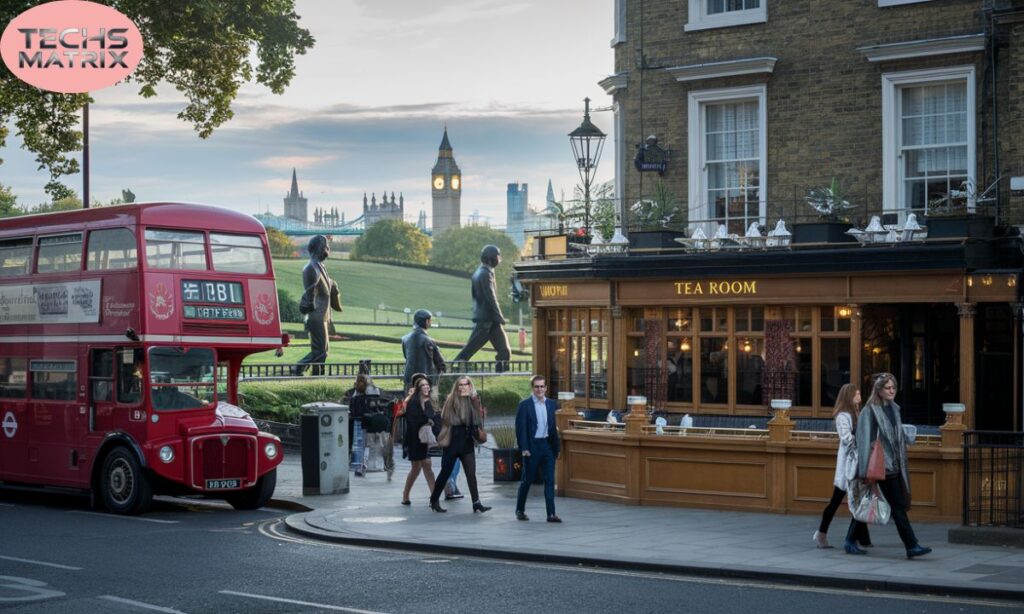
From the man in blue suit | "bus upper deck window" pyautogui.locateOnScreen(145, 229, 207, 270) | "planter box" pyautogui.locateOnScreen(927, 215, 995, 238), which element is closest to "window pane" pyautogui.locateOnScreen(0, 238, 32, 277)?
"bus upper deck window" pyautogui.locateOnScreen(145, 229, 207, 270)

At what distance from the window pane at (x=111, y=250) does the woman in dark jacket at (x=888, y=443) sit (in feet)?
34.1

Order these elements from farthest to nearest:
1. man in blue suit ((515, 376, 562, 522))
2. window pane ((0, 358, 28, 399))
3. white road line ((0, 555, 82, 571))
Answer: window pane ((0, 358, 28, 399))
man in blue suit ((515, 376, 562, 522))
white road line ((0, 555, 82, 571))

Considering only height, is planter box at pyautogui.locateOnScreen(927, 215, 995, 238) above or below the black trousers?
above

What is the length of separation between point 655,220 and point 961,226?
5.69m

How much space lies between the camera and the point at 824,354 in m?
22.6

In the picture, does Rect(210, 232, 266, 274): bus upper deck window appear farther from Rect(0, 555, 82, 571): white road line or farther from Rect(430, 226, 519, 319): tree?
Rect(430, 226, 519, 319): tree

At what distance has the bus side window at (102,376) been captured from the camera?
19734mm

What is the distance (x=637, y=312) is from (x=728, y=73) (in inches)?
175

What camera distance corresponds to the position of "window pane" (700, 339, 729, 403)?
23875mm

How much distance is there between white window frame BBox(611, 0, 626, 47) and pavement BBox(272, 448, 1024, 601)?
9.81m

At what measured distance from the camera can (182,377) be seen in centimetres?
1952

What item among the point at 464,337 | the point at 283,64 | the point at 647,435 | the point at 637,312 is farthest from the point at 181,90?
the point at 464,337

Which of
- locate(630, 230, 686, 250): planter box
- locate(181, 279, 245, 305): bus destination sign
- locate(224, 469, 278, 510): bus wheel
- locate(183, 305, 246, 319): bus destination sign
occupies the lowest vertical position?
locate(224, 469, 278, 510): bus wheel

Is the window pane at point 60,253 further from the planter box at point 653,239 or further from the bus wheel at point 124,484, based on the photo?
the planter box at point 653,239
